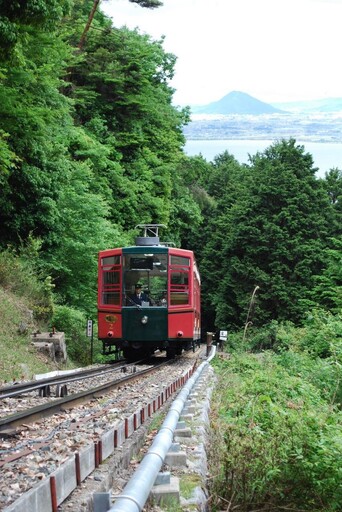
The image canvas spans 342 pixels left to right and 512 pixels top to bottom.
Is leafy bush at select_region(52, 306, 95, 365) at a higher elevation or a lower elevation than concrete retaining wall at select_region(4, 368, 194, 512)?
higher

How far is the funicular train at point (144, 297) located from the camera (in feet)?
67.3

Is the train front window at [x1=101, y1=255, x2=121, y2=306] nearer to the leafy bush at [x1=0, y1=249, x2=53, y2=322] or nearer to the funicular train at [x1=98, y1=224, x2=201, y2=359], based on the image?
the funicular train at [x1=98, y1=224, x2=201, y2=359]

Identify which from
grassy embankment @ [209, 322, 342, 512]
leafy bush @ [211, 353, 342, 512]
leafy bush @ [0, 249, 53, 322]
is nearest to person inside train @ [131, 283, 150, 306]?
leafy bush @ [0, 249, 53, 322]

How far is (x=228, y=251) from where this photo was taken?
5206 cm

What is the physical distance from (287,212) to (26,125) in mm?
30567

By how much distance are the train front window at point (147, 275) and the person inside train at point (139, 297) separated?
1.9 inches

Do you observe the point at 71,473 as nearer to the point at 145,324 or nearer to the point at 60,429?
the point at 60,429

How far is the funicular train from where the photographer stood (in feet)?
67.3

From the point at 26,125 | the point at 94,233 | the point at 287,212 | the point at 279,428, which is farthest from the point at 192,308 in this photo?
the point at 287,212

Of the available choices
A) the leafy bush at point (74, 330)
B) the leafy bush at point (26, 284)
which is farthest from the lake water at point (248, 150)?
the leafy bush at point (26, 284)

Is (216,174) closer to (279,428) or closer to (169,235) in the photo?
(169,235)

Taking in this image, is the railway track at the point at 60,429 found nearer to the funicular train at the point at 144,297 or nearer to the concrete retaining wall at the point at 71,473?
the concrete retaining wall at the point at 71,473

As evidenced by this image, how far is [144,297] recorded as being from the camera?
67.8 ft

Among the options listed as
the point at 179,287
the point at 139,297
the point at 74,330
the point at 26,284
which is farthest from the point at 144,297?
the point at 74,330
